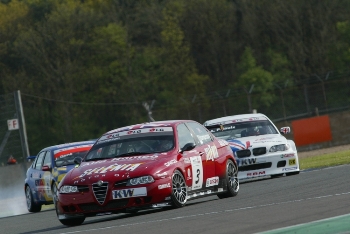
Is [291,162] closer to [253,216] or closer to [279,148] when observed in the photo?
[279,148]

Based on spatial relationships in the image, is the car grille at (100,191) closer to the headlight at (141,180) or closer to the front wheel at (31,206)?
the headlight at (141,180)

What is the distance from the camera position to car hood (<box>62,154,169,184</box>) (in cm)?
1202

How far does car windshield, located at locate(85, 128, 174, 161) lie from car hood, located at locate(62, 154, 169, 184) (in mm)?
299

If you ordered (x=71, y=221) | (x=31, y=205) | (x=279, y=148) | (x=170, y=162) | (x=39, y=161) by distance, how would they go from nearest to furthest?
(x=71, y=221) → (x=170, y=162) → (x=279, y=148) → (x=31, y=205) → (x=39, y=161)

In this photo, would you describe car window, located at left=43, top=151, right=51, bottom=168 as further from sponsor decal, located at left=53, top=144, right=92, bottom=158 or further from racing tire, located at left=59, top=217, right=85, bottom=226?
racing tire, located at left=59, top=217, right=85, bottom=226

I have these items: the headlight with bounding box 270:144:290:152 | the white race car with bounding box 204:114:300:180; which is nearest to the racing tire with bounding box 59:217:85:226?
the white race car with bounding box 204:114:300:180

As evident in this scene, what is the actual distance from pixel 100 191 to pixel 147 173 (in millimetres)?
661

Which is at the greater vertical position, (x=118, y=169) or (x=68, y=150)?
(x=68, y=150)

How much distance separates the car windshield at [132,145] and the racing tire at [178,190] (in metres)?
0.55

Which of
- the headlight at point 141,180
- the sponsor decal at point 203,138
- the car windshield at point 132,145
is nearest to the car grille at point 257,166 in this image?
the sponsor decal at point 203,138

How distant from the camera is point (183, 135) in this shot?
44.7 ft

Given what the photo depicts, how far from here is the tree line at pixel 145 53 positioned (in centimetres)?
6662

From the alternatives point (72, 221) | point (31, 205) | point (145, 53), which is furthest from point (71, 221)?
point (145, 53)

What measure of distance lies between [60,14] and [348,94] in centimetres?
3412
